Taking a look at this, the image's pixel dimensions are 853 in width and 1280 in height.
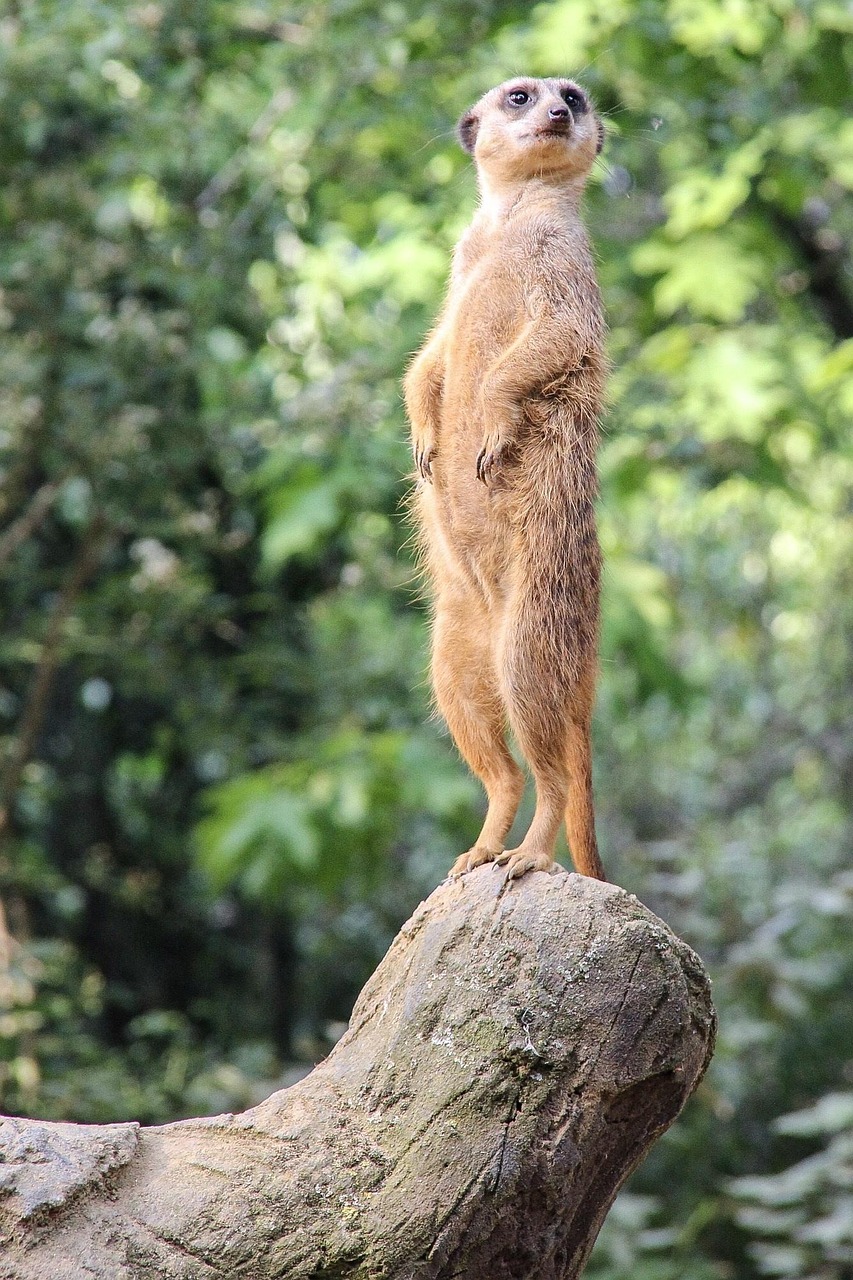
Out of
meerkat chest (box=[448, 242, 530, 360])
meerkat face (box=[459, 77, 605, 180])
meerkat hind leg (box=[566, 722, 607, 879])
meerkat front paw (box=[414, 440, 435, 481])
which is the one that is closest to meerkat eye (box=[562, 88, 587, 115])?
meerkat face (box=[459, 77, 605, 180])

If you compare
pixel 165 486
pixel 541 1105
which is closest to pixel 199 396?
pixel 165 486

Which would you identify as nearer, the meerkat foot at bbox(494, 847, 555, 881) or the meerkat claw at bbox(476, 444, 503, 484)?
the meerkat foot at bbox(494, 847, 555, 881)

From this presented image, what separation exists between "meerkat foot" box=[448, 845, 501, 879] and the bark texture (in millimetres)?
215

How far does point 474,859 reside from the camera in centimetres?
230

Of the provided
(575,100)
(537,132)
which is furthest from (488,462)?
(575,100)

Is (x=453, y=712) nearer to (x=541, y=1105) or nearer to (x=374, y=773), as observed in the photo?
(x=541, y=1105)

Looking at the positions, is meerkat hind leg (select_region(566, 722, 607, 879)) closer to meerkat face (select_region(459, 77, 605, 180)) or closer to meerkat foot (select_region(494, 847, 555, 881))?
meerkat foot (select_region(494, 847, 555, 881))

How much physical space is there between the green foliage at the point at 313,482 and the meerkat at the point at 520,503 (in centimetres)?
189

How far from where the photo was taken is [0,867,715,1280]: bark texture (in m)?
1.81

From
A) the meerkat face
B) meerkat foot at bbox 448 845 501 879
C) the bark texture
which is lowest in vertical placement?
the bark texture

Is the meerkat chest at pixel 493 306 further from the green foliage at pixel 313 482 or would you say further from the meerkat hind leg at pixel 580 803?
the green foliage at pixel 313 482

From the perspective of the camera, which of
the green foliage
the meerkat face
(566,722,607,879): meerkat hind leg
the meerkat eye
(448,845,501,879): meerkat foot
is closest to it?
(448,845,501,879): meerkat foot

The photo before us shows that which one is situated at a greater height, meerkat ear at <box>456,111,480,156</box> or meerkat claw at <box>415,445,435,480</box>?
meerkat ear at <box>456,111,480,156</box>

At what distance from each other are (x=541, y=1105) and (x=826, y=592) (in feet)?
20.4
